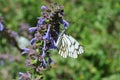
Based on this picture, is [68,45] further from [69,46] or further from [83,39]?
[83,39]

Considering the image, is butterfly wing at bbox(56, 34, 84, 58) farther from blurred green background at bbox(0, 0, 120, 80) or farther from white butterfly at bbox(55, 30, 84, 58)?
blurred green background at bbox(0, 0, 120, 80)

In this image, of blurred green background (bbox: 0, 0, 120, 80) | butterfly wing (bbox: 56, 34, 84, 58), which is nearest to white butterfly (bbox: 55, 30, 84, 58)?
butterfly wing (bbox: 56, 34, 84, 58)

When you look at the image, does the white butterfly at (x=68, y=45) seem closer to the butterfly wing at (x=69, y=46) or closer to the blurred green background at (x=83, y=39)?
the butterfly wing at (x=69, y=46)

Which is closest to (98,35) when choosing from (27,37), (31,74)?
(27,37)

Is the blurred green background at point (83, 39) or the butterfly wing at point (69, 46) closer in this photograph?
the butterfly wing at point (69, 46)

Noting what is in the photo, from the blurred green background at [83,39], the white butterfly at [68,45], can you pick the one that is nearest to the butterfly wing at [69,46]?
the white butterfly at [68,45]

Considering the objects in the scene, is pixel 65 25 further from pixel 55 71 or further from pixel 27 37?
pixel 55 71
